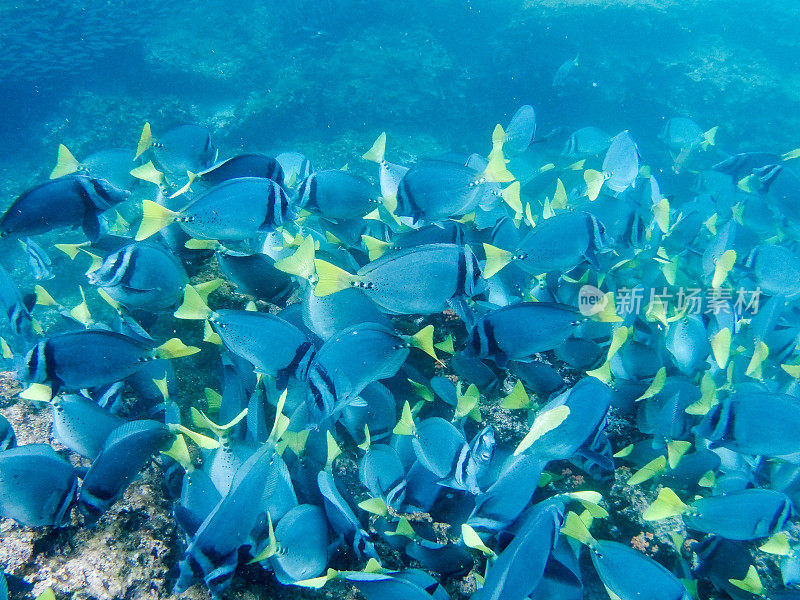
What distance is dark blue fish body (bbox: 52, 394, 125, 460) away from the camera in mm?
1920

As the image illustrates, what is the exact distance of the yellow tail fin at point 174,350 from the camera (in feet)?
6.32

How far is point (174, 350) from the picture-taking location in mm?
1945

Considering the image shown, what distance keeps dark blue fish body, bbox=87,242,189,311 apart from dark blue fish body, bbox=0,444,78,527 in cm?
81

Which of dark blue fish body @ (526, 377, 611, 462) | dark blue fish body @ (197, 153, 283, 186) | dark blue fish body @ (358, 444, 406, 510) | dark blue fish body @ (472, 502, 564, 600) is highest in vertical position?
dark blue fish body @ (197, 153, 283, 186)

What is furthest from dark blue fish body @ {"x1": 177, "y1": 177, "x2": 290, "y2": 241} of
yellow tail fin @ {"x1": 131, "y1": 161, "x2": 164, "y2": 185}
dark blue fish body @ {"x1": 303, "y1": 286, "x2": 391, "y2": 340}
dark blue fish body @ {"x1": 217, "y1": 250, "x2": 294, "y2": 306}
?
yellow tail fin @ {"x1": 131, "y1": 161, "x2": 164, "y2": 185}

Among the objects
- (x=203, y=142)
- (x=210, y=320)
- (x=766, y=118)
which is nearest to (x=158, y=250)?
(x=210, y=320)

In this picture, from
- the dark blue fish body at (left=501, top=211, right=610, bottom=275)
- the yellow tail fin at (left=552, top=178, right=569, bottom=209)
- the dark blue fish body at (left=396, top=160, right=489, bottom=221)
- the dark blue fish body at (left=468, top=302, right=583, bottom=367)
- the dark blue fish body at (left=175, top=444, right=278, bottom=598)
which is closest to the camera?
the dark blue fish body at (left=175, top=444, right=278, bottom=598)

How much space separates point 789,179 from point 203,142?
230 inches

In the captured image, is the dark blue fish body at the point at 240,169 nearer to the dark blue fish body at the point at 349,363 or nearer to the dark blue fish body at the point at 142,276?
the dark blue fish body at the point at 142,276

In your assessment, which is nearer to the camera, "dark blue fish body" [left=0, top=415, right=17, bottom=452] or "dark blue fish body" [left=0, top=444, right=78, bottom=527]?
"dark blue fish body" [left=0, top=444, right=78, bottom=527]

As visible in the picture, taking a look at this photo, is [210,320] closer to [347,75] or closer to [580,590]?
[580,590]

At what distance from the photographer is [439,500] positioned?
1900 millimetres

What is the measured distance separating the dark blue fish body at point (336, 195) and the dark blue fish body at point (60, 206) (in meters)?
1.10

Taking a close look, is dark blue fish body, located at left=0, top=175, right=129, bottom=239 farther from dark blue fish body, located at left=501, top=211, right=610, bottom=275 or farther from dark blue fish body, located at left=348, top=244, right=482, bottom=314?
dark blue fish body, located at left=501, top=211, right=610, bottom=275
